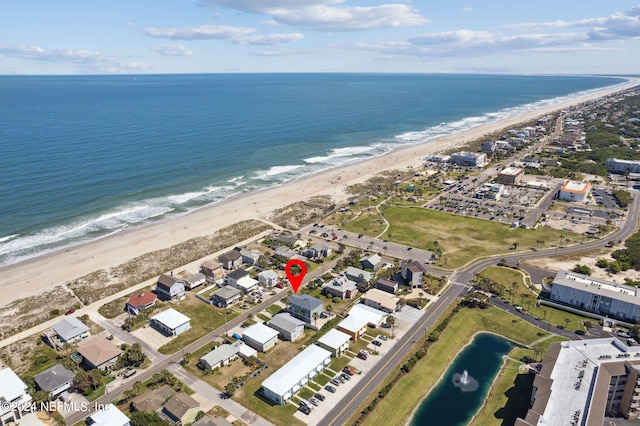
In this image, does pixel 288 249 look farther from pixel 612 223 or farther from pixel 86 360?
pixel 612 223

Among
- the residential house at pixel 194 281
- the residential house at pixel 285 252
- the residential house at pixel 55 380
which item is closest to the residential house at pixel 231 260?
→ the residential house at pixel 194 281

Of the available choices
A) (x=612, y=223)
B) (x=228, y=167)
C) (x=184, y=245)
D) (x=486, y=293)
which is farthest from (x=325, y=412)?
(x=228, y=167)

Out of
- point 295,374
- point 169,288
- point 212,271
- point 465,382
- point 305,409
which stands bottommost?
point 465,382

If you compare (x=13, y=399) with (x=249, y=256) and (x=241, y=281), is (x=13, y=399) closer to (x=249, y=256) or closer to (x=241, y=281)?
(x=241, y=281)

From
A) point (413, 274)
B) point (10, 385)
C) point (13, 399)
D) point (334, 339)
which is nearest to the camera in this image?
point (13, 399)

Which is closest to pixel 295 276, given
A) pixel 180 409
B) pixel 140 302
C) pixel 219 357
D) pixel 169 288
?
pixel 169 288

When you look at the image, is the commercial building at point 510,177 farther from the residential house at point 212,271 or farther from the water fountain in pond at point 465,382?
the residential house at point 212,271
